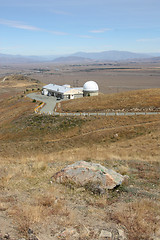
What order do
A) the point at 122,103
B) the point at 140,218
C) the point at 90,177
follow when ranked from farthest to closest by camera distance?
the point at 122,103, the point at 90,177, the point at 140,218

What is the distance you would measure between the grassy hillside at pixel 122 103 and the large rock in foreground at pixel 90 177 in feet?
100

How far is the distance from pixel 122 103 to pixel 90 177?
112ft

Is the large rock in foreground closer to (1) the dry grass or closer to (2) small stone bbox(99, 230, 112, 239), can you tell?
(1) the dry grass

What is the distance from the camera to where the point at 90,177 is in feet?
31.7

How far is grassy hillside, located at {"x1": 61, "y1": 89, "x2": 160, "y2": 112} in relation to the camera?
132 ft

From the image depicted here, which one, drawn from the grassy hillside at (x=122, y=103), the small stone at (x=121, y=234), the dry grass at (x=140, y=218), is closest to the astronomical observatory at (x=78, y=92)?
the grassy hillside at (x=122, y=103)

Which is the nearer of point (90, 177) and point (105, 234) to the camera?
point (105, 234)

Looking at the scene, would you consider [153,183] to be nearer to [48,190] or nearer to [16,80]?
[48,190]

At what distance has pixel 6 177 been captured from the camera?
1054 centimetres

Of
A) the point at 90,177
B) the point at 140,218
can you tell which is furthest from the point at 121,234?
the point at 90,177

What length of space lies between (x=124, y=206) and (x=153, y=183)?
315 centimetres

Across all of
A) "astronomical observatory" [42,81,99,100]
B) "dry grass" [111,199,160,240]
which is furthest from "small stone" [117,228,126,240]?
"astronomical observatory" [42,81,99,100]

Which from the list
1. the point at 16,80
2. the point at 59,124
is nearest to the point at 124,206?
the point at 59,124

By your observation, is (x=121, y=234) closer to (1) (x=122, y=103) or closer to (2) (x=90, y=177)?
(2) (x=90, y=177)
